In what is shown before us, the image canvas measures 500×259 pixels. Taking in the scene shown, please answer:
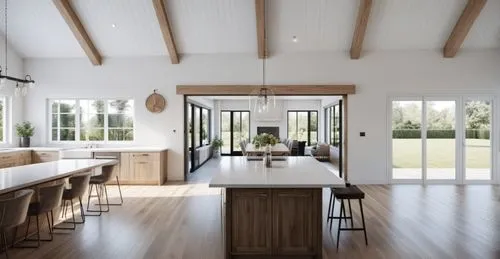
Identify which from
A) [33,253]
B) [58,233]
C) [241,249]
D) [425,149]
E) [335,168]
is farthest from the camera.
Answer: [335,168]

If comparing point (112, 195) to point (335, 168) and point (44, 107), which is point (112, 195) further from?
point (335, 168)

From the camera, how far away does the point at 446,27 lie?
5996 millimetres

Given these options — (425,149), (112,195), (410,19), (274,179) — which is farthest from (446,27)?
(112,195)

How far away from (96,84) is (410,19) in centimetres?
708

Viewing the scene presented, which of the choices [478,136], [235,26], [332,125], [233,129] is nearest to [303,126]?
[332,125]

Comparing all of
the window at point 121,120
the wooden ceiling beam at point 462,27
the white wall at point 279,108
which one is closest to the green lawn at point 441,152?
the wooden ceiling beam at point 462,27

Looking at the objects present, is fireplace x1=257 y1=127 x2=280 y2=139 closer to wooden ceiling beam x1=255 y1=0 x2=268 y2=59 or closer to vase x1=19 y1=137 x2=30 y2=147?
wooden ceiling beam x1=255 y1=0 x2=268 y2=59

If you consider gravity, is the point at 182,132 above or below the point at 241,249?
above

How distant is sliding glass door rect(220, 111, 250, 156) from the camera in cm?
1259

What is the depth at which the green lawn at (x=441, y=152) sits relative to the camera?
259 inches

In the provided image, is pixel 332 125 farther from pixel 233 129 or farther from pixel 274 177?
pixel 274 177

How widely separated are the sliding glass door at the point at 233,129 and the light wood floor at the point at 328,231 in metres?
6.89

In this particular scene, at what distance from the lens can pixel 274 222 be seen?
2.80 meters

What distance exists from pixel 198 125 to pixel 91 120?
3.29 metres
